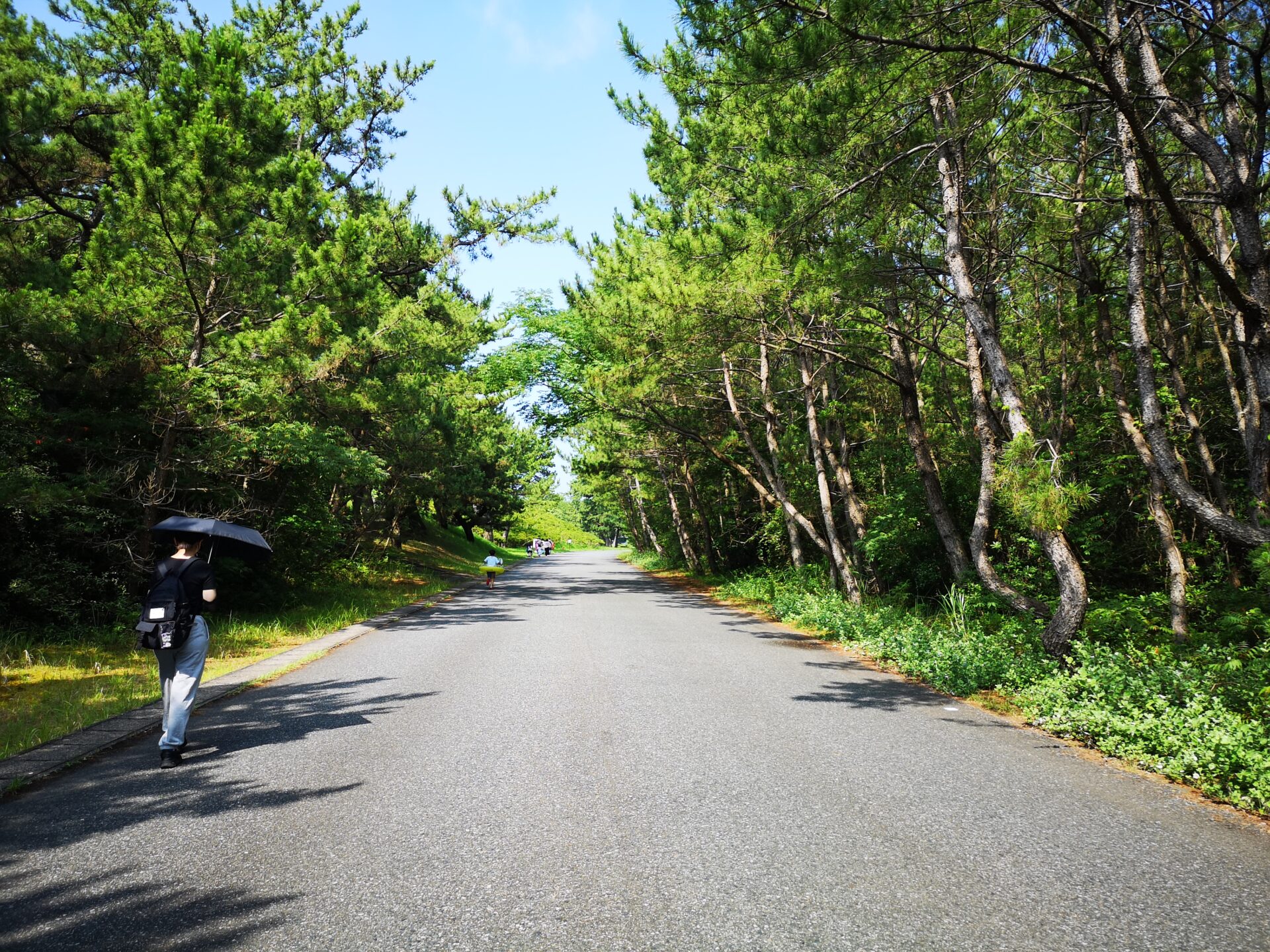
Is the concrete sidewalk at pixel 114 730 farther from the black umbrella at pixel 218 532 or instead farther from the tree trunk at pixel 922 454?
the tree trunk at pixel 922 454

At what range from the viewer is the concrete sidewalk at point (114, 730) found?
461cm

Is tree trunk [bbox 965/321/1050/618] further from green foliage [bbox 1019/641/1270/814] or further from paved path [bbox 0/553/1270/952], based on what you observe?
paved path [bbox 0/553/1270/952]

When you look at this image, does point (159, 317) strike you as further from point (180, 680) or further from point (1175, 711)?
point (1175, 711)

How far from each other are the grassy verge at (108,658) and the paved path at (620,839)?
120cm

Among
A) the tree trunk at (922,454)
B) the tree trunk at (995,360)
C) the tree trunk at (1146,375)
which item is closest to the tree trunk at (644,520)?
the tree trunk at (922,454)

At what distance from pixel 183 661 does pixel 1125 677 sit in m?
7.38

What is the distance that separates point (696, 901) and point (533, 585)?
21135 mm

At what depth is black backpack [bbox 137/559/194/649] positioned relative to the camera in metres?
4.79

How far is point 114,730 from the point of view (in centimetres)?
564

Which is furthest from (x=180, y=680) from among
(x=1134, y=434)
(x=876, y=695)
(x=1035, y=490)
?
(x=1134, y=434)

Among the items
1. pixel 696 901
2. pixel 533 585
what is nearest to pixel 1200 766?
pixel 696 901

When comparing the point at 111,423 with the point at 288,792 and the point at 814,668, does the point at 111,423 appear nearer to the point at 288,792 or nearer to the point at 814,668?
the point at 288,792

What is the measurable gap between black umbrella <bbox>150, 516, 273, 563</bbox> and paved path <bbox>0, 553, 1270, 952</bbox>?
1.50 metres

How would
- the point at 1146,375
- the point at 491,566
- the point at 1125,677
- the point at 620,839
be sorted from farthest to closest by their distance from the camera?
1. the point at 491,566
2. the point at 1146,375
3. the point at 1125,677
4. the point at 620,839
